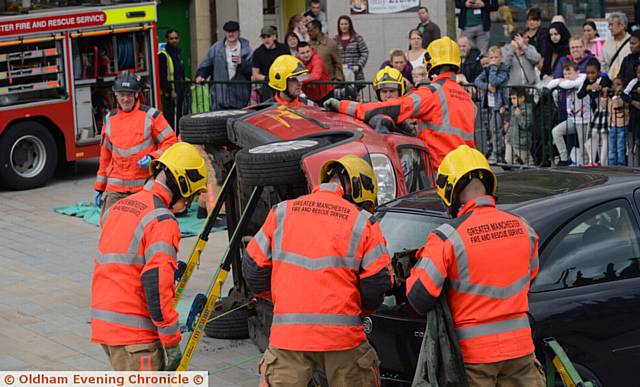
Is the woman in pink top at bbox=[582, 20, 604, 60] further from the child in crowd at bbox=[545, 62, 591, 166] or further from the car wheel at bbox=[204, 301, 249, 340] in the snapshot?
the car wheel at bbox=[204, 301, 249, 340]

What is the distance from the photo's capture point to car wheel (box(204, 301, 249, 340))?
9484 millimetres

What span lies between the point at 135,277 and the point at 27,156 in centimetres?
1054

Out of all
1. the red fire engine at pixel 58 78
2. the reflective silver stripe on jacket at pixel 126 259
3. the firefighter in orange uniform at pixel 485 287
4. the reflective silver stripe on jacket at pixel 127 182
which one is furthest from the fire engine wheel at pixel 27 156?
the firefighter in orange uniform at pixel 485 287

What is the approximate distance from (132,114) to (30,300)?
196 centimetres

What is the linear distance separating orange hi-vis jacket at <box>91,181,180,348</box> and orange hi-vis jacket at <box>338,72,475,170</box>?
364 cm

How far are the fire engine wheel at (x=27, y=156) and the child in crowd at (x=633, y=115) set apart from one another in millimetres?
7839

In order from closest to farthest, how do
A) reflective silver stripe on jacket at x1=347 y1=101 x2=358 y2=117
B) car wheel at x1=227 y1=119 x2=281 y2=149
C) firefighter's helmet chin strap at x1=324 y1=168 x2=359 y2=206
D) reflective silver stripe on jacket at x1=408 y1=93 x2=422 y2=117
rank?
firefighter's helmet chin strap at x1=324 y1=168 x2=359 y2=206
car wheel at x1=227 y1=119 x2=281 y2=149
reflective silver stripe on jacket at x1=347 y1=101 x2=358 y2=117
reflective silver stripe on jacket at x1=408 y1=93 x2=422 y2=117

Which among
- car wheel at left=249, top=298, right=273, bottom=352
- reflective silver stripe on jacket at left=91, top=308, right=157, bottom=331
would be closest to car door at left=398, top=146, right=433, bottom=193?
car wheel at left=249, top=298, right=273, bottom=352

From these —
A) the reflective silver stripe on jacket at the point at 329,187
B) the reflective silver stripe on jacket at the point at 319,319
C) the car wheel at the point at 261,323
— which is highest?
the reflective silver stripe on jacket at the point at 329,187

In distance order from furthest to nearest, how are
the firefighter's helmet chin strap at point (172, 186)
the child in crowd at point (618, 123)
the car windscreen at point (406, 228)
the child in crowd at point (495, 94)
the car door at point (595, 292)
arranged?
the child in crowd at point (495, 94) → the child in crowd at point (618, 123) → the car windscreen at point (406, 228) → the firefighter's helmet chin strap at point (172, 186) → the car door at point (595, 292)

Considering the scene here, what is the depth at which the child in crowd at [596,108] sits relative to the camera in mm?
13453

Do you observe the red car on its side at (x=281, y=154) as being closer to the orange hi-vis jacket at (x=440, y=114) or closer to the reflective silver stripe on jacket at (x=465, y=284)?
the orange hi-vis jacket at (x=440, y=114)

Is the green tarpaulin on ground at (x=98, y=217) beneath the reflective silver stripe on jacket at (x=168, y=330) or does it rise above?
beneath

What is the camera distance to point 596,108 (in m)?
13.5
